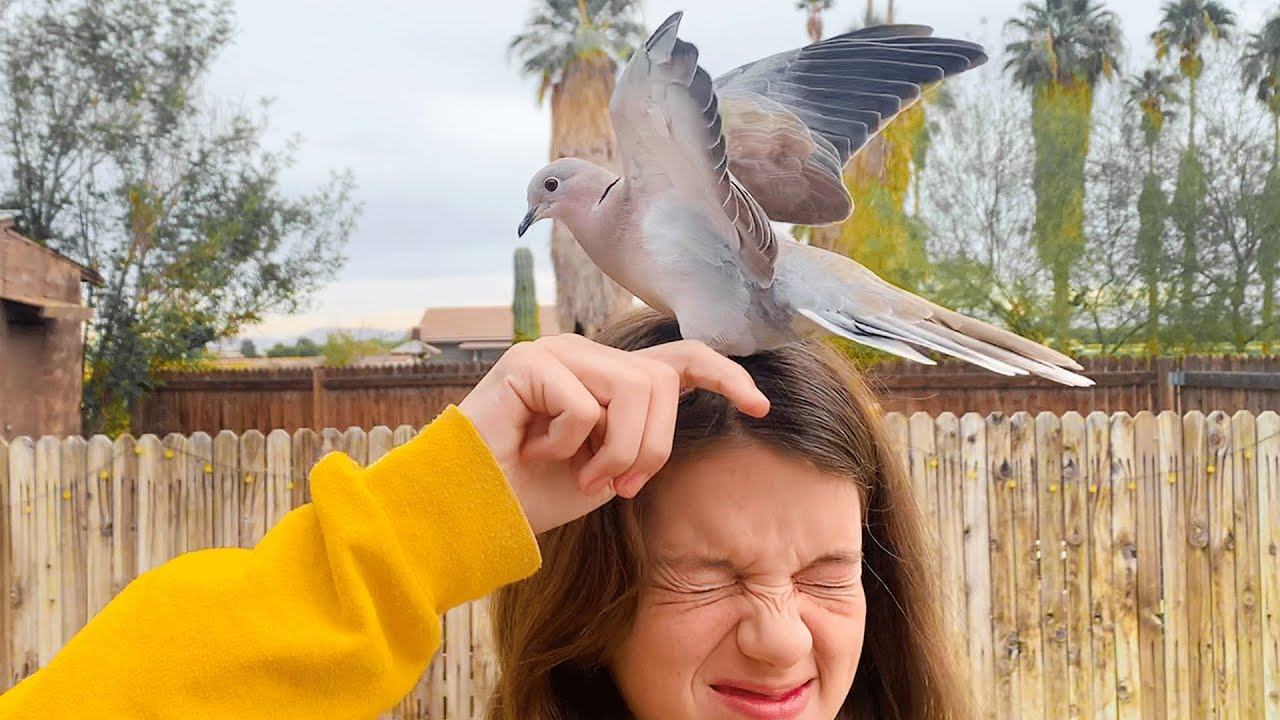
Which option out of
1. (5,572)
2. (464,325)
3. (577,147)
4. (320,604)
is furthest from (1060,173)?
(464,325)

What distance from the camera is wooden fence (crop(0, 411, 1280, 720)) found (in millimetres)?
3912

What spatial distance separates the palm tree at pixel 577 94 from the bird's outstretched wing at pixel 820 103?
1066 centimetres

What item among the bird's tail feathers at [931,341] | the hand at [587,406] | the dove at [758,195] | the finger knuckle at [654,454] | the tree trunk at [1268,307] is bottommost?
the finger knuckle at [654,454]

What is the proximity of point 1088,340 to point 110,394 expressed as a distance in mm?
12230

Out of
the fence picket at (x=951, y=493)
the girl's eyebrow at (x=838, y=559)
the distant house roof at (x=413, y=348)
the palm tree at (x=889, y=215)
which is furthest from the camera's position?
the distant house roof at (x=413, y=348)

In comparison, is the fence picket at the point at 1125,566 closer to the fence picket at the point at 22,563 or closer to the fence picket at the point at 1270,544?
the fence picket at the point at 1270,544

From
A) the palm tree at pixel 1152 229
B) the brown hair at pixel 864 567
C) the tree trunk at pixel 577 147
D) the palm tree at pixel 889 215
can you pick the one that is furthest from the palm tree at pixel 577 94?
the brown hair at pixel 864 567

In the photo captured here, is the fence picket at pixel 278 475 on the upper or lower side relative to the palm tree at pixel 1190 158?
lower

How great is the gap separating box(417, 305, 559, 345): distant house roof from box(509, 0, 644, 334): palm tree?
17907mm

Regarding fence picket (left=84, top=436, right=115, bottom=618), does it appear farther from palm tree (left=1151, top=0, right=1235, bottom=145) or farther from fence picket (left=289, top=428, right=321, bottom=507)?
palm tree (left=1151, top=0, right=1235, bottom=145)

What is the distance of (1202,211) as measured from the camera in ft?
38.4

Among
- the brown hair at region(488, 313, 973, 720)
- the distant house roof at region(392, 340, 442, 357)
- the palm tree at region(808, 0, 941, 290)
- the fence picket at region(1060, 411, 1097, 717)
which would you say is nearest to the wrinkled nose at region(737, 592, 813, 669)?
the brown hair at region(488, 313, 973, 720)

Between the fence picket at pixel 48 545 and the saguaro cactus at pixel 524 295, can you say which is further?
the saguaro cactus at pixel 524 295

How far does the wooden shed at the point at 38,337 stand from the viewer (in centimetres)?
899
